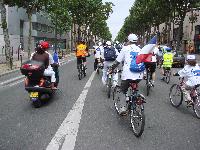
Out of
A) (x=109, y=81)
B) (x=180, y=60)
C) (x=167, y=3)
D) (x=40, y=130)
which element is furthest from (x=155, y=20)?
(x=40, y=130)

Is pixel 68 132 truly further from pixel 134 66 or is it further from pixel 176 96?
pixel 176 96

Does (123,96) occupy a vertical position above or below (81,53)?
below

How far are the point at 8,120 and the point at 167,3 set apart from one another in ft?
146

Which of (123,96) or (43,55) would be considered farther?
(43,55)

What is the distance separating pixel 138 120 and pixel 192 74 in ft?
9.83

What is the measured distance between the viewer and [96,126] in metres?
7.38

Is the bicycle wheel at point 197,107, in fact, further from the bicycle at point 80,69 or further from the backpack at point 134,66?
the bicycle at point 80,69

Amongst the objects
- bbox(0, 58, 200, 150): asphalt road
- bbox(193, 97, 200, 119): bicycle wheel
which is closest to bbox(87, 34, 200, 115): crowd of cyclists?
bbox(193, 97, 200, 119): bicycle wheel

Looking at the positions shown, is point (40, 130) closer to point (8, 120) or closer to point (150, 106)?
point (8, 120)

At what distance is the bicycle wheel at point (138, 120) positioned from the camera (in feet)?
21.3

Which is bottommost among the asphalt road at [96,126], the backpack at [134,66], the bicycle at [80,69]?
the asphalt road at [96,126]

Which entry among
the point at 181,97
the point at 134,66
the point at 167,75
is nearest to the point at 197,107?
the point at 181,97

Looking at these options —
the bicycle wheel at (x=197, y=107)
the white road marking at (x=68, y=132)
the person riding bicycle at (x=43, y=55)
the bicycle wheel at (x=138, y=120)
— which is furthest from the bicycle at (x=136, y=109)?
the person riding bicycle at (x=43, y=55)

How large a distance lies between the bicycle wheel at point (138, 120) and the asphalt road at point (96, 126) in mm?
124
